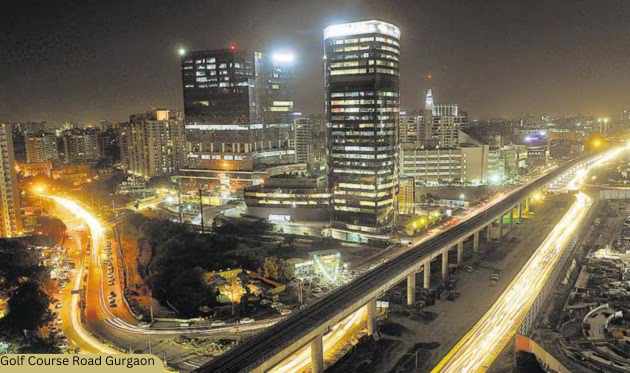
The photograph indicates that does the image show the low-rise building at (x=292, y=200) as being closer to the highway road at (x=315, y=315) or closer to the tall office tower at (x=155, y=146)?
the highway road at (x=315, y=315)

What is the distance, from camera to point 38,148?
8144 centimetres

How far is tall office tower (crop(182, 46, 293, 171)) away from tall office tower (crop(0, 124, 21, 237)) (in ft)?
77.6

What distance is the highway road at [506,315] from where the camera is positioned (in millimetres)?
18047

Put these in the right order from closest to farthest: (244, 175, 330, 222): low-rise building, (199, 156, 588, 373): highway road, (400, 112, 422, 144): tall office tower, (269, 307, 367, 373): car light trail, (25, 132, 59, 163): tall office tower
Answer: (199, 156, 588, 373): highway road → (269, 307, 367, 373): car light trail → (244, 175, 330, 222): low-rise building → (400, 112, 422, 144): tall office tower → (25, 132, 59, 163): tall office tower

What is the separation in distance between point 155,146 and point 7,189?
37.8 metres

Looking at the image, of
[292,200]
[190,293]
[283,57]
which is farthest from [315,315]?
[283,57]

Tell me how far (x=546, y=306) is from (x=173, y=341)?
668 inches

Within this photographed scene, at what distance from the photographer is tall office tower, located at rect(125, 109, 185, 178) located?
73306mm

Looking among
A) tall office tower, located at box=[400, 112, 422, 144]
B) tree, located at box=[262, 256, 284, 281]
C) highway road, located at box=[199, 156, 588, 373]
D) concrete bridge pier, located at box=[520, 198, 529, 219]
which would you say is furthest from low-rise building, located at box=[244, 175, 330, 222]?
tall office tower, located at box=[400, 112, 422, 144]

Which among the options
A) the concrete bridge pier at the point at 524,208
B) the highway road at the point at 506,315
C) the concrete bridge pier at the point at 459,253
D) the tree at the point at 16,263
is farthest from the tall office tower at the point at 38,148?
the highway road at the point at 506,315

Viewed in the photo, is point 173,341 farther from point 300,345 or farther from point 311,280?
point 311,280

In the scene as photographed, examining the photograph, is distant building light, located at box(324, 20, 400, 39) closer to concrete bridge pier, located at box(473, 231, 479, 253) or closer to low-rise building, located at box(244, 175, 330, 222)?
low-rise building, located at box(244, 175, 330, 222)

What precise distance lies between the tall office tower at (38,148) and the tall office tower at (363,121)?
61.2 metres

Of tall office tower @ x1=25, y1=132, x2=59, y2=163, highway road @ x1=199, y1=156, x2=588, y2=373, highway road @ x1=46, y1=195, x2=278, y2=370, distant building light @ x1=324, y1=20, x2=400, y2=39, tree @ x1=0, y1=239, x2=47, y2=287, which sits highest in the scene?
distant building light @ x1=324, y1=20, x2=400, y2=39
